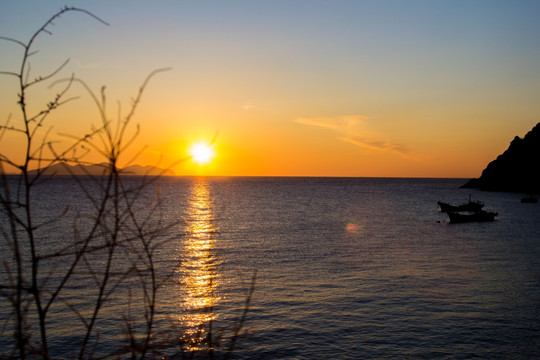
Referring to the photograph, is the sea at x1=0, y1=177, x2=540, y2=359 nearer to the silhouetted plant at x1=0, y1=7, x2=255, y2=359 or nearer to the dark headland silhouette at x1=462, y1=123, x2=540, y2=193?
the silhouetted plant at x1=0, y1=7, x2=255, y2=359

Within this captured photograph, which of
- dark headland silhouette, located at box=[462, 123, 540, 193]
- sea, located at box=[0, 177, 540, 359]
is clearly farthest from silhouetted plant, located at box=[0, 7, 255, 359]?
dark headland silhouette, located at box=[462, 123, 540, 193]

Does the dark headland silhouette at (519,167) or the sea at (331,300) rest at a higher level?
the dark headland silhouette at (519,167)

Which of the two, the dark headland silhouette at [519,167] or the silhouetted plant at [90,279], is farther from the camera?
the dark headland silhouette at [519,167]

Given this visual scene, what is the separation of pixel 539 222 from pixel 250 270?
1858 inches

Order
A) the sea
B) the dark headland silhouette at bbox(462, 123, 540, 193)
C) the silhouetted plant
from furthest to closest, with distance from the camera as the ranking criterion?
the dark headland silhouette at bbox(462, 123, 540, 193), the sea, the silhouetted plant

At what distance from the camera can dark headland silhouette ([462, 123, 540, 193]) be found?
13512 centimetres

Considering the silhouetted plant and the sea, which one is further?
the sea

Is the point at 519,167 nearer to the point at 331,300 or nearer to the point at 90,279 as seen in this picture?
the point at 331,300

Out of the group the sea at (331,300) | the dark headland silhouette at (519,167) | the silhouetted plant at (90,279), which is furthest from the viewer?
the dark headland silhouette at (519,167)

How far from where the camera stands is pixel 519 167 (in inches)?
5541

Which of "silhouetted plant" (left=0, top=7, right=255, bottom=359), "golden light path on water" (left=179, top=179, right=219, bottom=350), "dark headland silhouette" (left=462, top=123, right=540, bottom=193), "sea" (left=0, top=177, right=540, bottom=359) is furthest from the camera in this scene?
"dark headland silhouette" (left=462, top=123, right=540, bottom=193)

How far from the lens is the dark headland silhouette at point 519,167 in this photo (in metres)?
135

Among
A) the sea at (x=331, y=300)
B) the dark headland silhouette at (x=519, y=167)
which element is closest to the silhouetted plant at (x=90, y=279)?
A: the sea at (x=331, y=300)

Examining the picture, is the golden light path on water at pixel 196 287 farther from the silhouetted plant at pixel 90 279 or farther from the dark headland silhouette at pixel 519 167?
the dark headland silhouette at pixel 519 167
